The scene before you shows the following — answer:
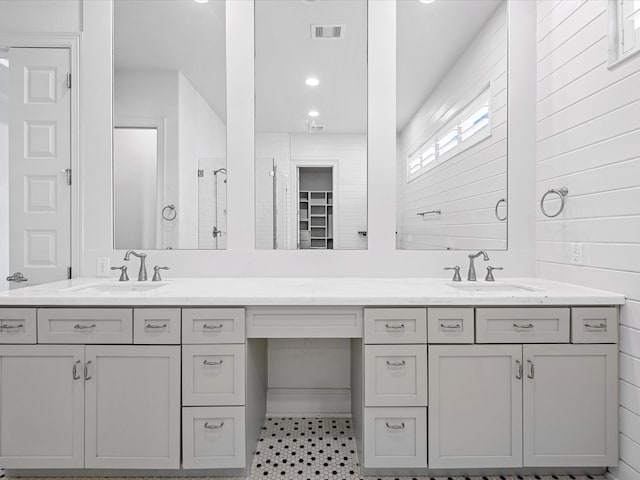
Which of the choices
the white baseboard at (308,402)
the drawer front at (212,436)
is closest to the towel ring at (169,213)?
the drawer front at (212,436)

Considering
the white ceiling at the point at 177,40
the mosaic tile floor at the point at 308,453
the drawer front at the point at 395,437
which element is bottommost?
the mosaic tile floor at the point at 308,453

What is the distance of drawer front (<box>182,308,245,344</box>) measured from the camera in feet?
5.20

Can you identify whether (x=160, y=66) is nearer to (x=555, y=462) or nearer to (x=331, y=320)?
(x=331, y=320)

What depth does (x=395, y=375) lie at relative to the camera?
5.24 ft

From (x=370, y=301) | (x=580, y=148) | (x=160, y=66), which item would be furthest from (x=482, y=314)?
(x=160, y=66)

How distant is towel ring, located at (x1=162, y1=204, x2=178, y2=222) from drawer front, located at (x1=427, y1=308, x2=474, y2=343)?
4.98ft

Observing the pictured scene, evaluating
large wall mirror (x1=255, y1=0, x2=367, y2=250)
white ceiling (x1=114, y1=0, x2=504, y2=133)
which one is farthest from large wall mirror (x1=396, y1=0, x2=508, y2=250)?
large wall mirror (x1=255, y1=0, x2=367, y2=250)

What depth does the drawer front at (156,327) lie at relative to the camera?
158 cm

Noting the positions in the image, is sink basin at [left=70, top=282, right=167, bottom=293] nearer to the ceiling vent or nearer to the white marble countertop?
the white marble countertop

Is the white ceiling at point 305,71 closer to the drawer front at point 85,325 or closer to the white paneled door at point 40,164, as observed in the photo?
the white paneled door at point 40,164

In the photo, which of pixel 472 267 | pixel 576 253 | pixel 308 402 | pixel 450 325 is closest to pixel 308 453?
pixel 308 402

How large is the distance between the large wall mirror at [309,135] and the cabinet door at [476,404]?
2.91 feet

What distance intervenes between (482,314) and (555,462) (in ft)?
2.34

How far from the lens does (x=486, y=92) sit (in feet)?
7.14
